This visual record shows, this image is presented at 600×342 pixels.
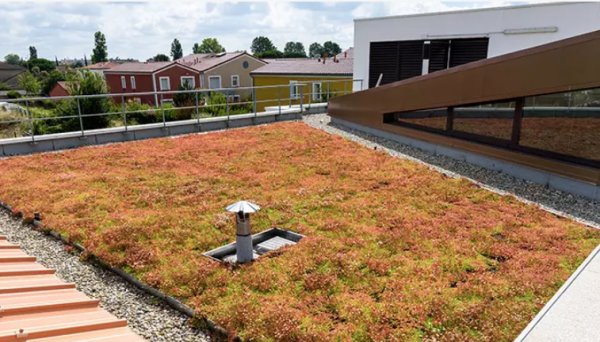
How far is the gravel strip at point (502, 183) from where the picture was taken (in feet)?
27.1

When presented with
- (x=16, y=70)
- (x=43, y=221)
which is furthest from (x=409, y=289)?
(x=16, y=70)

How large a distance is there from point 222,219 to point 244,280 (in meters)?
2.27

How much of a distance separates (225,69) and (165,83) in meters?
8.07

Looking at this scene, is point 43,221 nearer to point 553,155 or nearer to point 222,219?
point 222,219

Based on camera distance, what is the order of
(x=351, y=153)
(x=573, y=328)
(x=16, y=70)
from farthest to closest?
(x=16, y=70), (x=351, y=153), (x=573, y=328)

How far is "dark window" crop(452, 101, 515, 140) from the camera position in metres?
10.6

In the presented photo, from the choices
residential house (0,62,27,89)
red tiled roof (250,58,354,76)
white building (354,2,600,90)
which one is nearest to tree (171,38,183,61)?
residential house (0,62,27,89)

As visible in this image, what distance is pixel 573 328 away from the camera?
4.33 metres

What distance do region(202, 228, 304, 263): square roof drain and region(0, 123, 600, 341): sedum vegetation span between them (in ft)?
0.74

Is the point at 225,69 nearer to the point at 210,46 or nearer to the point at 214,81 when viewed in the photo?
the point at 214,81

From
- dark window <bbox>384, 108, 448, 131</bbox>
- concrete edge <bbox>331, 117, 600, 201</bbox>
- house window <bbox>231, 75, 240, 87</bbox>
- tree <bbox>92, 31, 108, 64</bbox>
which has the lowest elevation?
concrete edge <bbox>331, 117, 600, 201</bbox>

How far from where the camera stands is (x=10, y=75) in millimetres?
96688

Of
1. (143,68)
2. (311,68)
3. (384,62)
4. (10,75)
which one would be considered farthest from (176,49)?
(384,62)

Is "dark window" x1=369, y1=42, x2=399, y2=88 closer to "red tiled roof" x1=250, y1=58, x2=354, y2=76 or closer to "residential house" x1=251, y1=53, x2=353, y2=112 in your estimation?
"residential house" x1=251, y1=53, x2=353, y2=112
